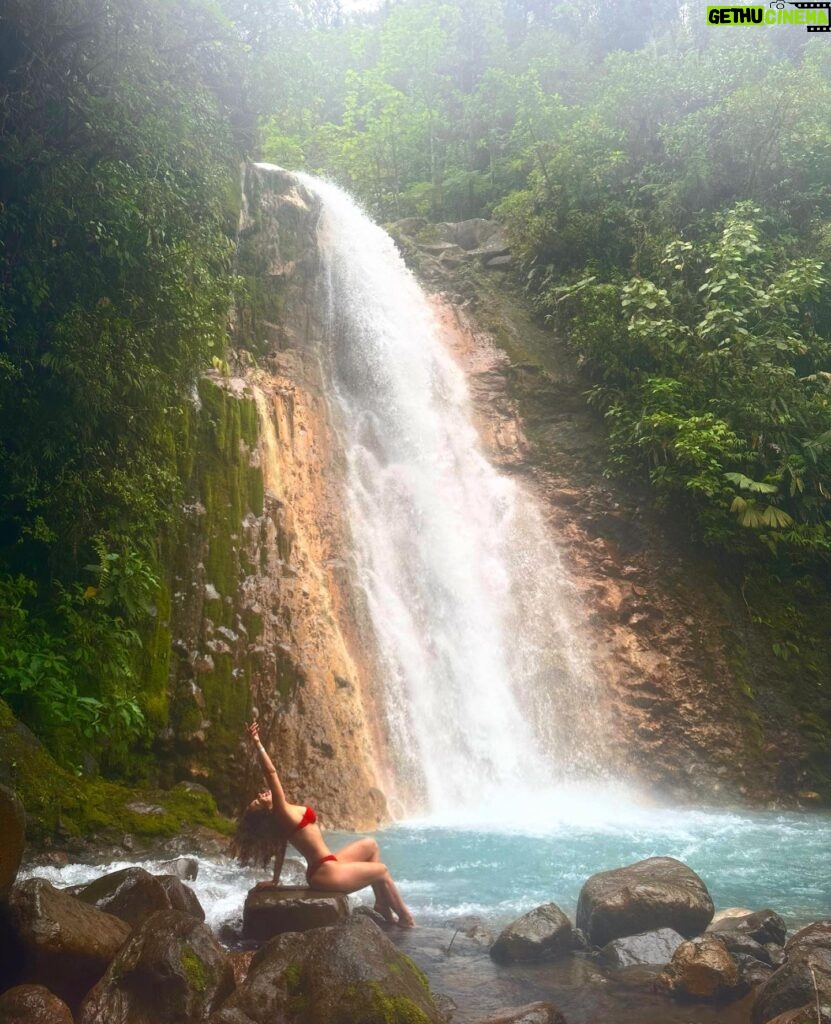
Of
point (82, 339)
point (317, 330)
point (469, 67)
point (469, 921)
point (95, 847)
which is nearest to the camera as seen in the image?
point (469, 921)

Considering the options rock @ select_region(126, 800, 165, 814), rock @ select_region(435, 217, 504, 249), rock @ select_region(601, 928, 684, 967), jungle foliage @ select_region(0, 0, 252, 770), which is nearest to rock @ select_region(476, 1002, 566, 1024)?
rock @ select_region(601, 928, 684, 967)

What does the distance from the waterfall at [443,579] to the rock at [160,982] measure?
21.3ft

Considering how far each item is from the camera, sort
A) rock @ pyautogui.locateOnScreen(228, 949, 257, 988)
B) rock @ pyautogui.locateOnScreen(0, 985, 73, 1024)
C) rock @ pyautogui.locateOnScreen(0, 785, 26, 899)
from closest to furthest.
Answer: rock @ pyautogui.locateOnScreen(0, 985, 73, 1024) → rock @ pyautogui.locateOnScreen(0, 785, 26, 899) → rock @ pyautogui.locateOnScreen(228, 949, 257, 988)

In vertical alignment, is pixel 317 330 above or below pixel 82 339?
above

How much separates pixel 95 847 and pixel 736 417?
41.1 ft

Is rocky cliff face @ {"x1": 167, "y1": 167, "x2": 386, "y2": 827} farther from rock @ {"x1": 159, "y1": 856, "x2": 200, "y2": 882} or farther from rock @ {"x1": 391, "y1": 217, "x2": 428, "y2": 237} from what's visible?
rock @ {"x1": 391, "y1": 217, "x2": 428, "y2": 237}

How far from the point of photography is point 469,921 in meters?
6.34

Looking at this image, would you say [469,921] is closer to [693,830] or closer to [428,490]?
[693,830]

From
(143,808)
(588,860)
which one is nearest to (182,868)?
(143,808)

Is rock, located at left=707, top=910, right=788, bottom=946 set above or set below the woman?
below

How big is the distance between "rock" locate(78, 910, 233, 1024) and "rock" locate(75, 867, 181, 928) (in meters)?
0.68

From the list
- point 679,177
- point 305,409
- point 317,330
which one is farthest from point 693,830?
point 679,177

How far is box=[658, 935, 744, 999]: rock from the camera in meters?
4.97

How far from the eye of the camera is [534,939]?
5.64m
